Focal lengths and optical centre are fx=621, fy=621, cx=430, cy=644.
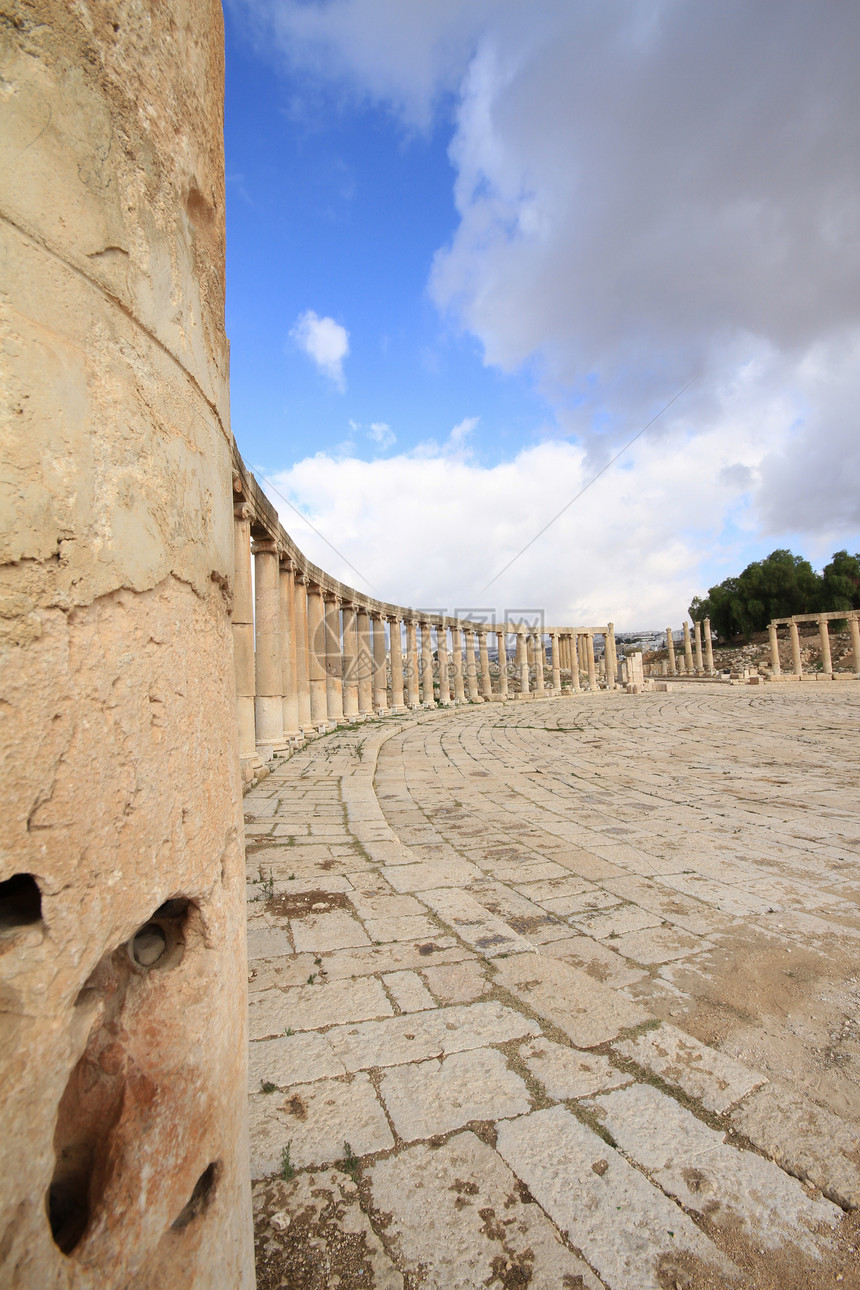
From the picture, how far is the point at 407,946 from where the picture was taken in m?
3.12

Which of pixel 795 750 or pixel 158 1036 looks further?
pixel 795 750

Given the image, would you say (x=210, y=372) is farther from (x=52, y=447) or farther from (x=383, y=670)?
(x=383, y=670)

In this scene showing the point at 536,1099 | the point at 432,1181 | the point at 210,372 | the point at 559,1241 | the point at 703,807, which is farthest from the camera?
the point at 703,807

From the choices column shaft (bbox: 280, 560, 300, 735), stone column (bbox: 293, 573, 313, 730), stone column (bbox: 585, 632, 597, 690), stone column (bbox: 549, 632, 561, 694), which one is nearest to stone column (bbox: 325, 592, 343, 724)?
stone column (bbox: 293, 573, 313, 730)

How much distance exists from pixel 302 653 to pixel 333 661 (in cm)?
326

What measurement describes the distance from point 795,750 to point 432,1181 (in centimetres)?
954

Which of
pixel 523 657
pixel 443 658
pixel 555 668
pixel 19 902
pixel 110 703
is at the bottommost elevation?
pixel 19 902

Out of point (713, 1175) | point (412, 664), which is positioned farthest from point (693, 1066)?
point (412, 664)

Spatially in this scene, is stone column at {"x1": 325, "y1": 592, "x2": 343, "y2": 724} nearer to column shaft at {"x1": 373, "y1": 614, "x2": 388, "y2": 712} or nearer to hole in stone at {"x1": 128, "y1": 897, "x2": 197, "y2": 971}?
column shaft at {"x1": 373, "y1": 614, "x2": 388, "y2": 712}

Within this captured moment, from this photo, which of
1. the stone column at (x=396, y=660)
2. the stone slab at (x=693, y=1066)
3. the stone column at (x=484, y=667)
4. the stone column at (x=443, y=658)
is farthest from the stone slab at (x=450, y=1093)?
the stone column at (x=484, y=667)

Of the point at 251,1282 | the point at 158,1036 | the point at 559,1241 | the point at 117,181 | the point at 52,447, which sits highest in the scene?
the point at 117,181

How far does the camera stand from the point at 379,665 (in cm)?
1889

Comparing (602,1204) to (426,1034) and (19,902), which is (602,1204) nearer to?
(426,1034)

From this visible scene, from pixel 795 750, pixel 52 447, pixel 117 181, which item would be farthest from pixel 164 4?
pixel 795 750
